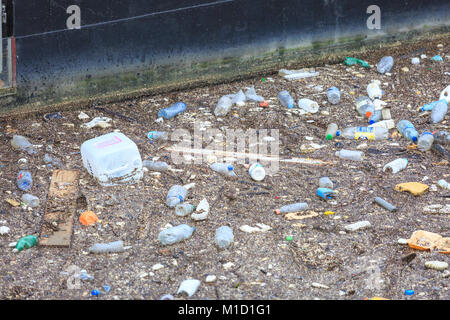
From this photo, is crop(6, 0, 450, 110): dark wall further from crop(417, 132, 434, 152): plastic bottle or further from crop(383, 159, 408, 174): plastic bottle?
crop(383, 159, 408, 174): plastic bottle

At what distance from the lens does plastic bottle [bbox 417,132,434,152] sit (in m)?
5.29

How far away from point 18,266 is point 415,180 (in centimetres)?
299

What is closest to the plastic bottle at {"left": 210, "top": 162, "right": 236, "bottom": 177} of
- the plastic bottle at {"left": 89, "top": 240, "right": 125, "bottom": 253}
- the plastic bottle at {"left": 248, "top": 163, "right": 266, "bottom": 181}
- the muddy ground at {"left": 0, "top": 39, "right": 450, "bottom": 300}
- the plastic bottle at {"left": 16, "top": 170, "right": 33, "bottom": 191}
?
the muddy ground at {"left": 0, "top": 39, "right": 450, "bottom": 300}

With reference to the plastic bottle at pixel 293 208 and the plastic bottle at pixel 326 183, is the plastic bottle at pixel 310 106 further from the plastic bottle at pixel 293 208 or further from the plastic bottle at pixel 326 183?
the plastic bottle at pixel 293 208

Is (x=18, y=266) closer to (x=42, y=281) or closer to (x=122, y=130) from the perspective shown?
(x=42, y=281)

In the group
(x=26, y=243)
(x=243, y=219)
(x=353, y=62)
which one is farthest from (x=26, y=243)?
(x=353, y=62)

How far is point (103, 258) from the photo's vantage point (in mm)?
3998

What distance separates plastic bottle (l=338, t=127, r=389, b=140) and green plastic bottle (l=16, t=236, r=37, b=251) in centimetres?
281

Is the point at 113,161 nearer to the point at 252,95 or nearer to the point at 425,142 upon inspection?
the point at 252,95

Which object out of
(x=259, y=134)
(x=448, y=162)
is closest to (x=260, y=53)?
(x=259, y=134)

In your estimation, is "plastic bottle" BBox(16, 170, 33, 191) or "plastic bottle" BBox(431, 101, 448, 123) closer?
"plastic bottle" BBox(16, 170, 33, 191)

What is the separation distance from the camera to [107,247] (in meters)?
4.05

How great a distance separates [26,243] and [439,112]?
149 inches

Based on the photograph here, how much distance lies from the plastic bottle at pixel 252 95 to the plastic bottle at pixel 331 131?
770mm
